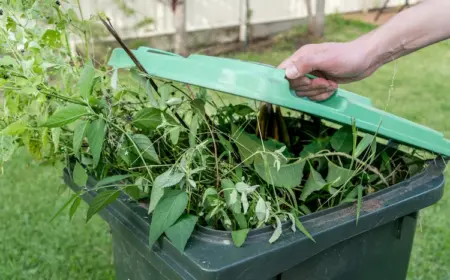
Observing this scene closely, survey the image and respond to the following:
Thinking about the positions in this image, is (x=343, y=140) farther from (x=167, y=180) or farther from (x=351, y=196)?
(x=167, y=180)

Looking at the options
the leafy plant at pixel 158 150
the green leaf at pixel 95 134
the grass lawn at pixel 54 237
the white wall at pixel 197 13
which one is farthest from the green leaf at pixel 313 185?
the white wall at pixel 197 13

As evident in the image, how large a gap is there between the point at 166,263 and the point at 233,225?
16 centimetres

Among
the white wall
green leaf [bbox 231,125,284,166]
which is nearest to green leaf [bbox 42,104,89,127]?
green leaf [bbox 231,125,284,166]

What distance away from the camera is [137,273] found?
4.65ft

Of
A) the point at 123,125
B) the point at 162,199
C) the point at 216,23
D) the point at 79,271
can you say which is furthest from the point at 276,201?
the point at 216,23

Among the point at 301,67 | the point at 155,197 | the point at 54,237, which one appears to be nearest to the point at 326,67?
the point at 301,67

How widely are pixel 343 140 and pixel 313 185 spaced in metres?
0.21

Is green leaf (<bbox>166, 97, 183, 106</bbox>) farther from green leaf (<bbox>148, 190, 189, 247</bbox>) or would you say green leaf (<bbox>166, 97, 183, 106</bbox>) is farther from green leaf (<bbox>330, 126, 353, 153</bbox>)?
green leaf (<bbox>330, 126, 353, 153</bbox>)

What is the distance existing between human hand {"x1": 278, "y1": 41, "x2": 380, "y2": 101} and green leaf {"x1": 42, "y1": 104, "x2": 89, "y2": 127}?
18.1 inches

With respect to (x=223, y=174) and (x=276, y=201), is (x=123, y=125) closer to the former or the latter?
(x=223, y=174)

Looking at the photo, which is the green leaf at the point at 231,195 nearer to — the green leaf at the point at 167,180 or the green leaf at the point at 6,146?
the green leaf at the point at 167,180

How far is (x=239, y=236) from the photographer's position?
1.11 meters

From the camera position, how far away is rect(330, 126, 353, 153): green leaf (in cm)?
145

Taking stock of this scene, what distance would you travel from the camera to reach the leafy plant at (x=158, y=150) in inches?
46.1
